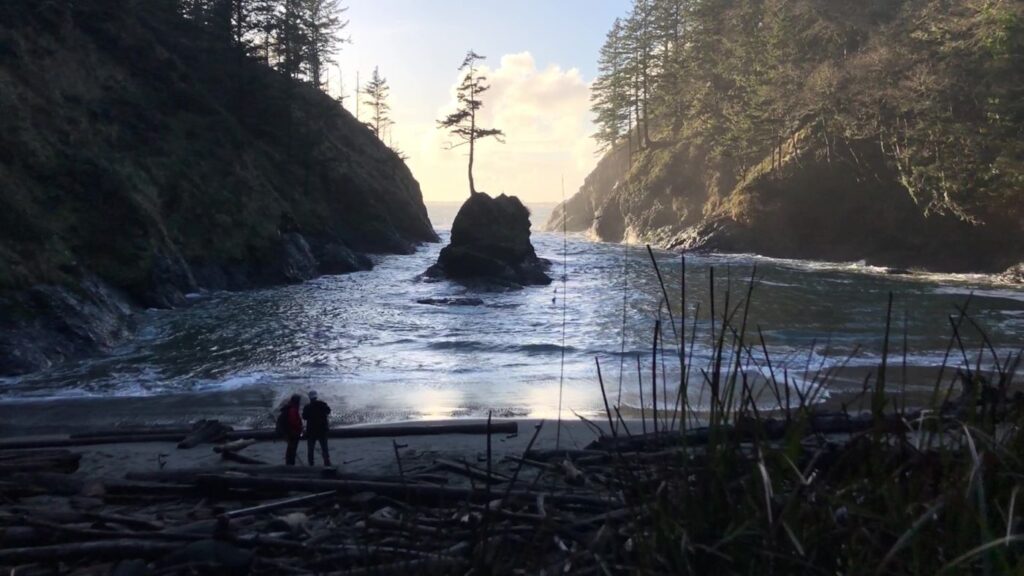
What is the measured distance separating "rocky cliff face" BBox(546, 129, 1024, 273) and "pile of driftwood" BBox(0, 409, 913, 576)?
37.9 m

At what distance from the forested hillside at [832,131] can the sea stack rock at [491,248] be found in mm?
9590

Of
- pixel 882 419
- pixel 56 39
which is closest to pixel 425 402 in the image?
pixel 882 419

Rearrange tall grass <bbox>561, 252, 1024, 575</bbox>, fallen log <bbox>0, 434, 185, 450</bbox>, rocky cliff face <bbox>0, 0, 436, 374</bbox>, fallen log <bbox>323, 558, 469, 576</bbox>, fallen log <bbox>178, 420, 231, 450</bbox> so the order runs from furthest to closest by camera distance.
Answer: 1. rocky cliff face <bbox>0, 0, 436, 374</bbox>
2. fallen log <bbox>178, 420, 231, 450</bbox>
3. fallen log <bbox>0, 434, 185, 450</bbox>
4. fallen log <bbox>323, 558, 469, 576</bbox>
5. tall grass <bbox>561, 252, 1024, 575</bbox>

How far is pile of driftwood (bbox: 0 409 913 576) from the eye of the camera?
267 centimetres

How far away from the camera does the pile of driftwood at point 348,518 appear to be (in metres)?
2.67

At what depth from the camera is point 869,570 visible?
2.06m

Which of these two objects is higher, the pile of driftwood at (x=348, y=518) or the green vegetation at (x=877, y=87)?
the green vegetation at (x=877, y=87)

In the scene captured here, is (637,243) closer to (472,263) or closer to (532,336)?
(472,263)

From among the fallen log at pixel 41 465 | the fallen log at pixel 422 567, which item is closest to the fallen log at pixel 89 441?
the fallen log at pixel 41 465

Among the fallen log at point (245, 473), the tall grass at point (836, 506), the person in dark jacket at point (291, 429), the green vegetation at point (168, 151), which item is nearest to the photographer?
the tall grass at point (836, 506)

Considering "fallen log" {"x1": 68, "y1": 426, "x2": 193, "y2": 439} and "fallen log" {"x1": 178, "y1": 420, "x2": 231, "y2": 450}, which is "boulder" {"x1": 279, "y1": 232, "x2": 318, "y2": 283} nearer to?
"fallen log" {"x1": 68, "y1": 426, "x2": 193, "y2": 439}

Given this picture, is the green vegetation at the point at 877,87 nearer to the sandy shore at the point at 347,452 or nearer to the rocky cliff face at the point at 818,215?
the rocky cliff face at the point at 818,215

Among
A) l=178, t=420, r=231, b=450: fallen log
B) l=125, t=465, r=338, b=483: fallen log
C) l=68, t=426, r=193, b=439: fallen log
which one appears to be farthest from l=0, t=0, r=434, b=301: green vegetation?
l=125, t=465, r=338, b=483: fallen log

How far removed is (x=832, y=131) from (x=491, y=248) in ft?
70.1
